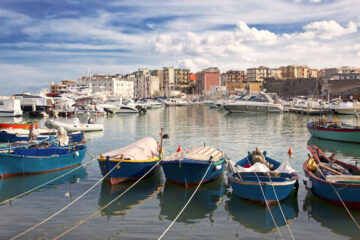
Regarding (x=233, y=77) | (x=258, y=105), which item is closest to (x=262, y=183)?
(x=258, y=105)

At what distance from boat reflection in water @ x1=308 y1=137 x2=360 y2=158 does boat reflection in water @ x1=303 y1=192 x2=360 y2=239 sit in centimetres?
1254

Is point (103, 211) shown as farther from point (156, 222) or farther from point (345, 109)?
point (345, 109)

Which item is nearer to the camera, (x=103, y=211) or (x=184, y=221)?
(x=184, y=221)

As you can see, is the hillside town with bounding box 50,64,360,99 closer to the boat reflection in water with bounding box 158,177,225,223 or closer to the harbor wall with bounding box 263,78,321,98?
the harbor wall with bounding box 263,78,321,98

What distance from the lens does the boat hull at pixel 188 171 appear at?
1494 centimetres

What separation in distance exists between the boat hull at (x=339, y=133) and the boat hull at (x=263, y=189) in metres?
18.0

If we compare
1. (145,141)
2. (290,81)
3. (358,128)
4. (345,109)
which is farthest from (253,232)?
(290,81)

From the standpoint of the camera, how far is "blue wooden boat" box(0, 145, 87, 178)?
1702 centimetres

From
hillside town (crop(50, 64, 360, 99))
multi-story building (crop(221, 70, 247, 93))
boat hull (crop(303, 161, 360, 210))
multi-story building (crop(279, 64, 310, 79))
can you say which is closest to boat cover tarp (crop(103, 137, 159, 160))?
boat hull (crop(303, 161, 360, 210))

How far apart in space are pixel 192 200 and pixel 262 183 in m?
2.97

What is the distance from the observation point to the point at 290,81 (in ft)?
456

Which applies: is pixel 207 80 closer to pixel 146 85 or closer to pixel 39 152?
pixel 146 85

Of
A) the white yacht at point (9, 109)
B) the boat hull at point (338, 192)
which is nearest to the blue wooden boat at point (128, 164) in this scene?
the boat hull at point (338, 192)

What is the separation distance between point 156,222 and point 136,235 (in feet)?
3.95
